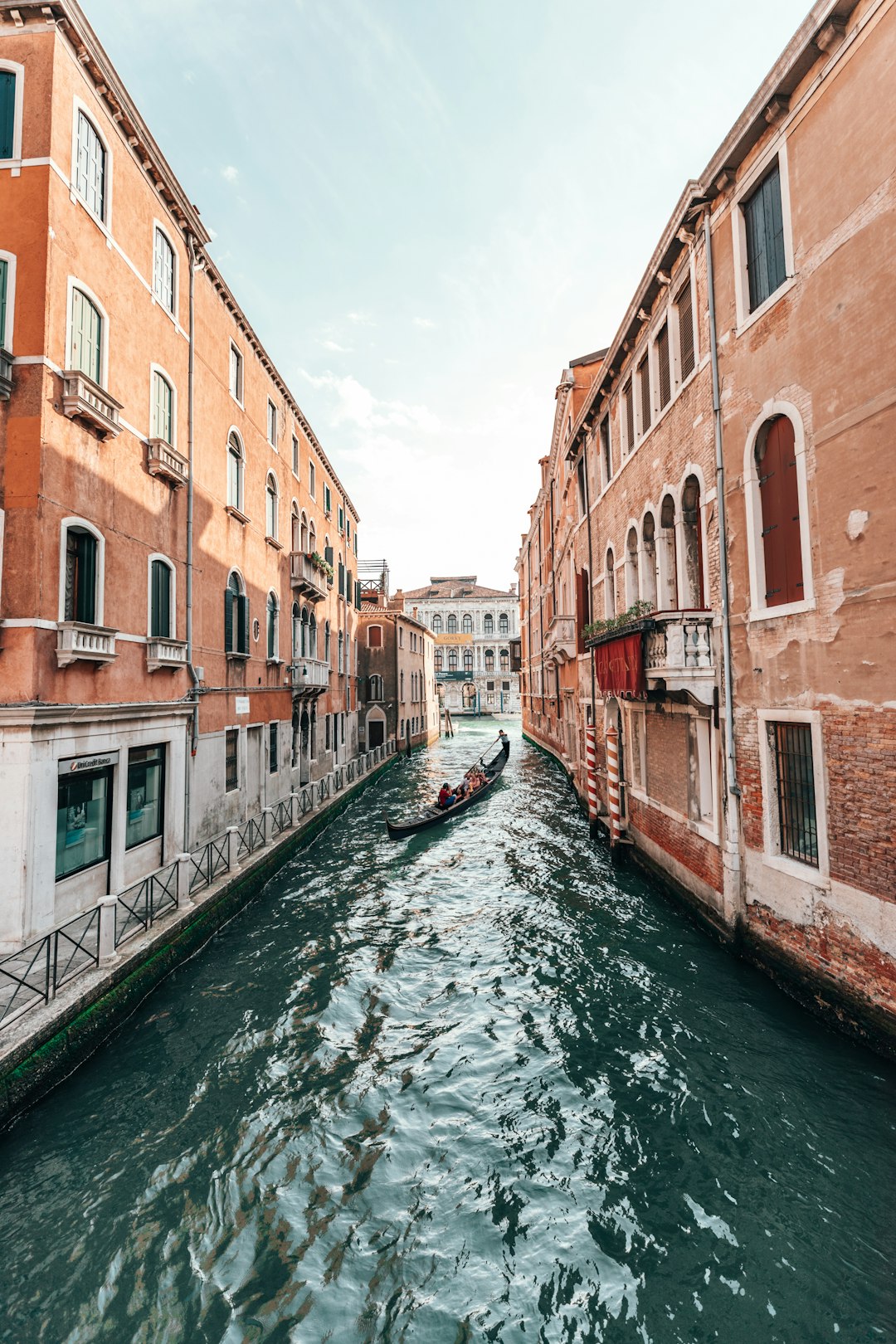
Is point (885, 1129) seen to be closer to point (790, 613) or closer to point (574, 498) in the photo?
point (790, 613)

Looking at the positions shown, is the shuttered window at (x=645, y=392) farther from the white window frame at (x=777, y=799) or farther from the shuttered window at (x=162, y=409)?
the shuttered window at (x=162, y=409)

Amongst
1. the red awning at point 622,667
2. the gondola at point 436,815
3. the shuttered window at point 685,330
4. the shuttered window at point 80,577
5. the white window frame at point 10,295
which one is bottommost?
the gondola at point 436,815

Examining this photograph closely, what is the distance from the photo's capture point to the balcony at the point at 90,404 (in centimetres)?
723

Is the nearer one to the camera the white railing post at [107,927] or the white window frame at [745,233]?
the white railing post at [107,927]

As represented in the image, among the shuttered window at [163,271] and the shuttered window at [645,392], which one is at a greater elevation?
the shuttered window at [163,271]

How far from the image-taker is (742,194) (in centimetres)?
746

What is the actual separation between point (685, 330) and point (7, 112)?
363 inches

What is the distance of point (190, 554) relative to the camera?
416 inches

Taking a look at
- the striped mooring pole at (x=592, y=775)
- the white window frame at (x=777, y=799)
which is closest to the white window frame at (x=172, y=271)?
the white window frame at (x=777, y=799)

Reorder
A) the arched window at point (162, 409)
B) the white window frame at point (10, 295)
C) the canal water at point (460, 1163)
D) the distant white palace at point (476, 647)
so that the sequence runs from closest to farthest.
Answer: the canal water at point (460, 1163) < the white window frame at point (10, 295) < the arched window at point (162, 409) < the distant white palace at point (476, 647)

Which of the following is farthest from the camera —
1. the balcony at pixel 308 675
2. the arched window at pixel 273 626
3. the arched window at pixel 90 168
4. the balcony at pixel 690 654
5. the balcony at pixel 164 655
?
the balcony at pixel 308 675

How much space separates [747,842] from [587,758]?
301 inches

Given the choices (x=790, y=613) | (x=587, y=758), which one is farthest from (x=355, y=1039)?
(x=587, y=758)

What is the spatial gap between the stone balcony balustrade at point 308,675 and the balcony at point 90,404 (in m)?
8.59
